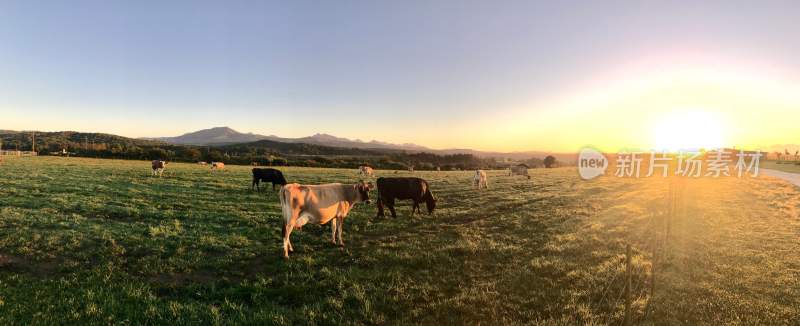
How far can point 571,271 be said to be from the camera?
8.92 m

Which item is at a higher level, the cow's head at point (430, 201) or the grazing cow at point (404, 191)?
the grazing cow at point (404, 191)

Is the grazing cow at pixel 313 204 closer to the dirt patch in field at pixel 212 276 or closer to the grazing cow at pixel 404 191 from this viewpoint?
the dirt patch in field at pixel 212 276

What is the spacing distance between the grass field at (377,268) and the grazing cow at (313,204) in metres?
0.81

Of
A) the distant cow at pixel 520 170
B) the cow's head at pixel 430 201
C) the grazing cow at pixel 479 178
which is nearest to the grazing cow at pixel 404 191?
the cow's head at pixel 430 201

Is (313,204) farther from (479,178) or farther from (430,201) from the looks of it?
(479,178)

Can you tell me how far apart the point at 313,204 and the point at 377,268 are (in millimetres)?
2987

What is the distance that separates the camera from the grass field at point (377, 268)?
6.48 meters

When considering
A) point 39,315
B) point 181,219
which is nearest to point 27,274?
point 39,315

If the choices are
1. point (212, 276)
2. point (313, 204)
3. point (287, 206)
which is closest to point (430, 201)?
point (313, 204)

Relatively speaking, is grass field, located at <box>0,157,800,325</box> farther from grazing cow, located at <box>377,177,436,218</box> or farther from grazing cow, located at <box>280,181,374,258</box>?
grazing cow, located at <box>377,177,436,218</box>

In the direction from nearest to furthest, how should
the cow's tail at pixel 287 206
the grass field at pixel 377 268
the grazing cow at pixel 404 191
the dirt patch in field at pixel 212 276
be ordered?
the grass field at pixel 377 268
the dirt patch in field at pixel 212 276
the cow's tail at pixel 287 206
the grazing cow at pixel 404 191

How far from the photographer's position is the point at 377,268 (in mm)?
8766

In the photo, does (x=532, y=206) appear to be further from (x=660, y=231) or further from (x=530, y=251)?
(x=530, y=251)

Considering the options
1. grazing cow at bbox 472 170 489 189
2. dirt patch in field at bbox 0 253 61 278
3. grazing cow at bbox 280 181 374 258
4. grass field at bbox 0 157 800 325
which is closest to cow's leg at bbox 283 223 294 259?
grazing cow at bbox 280 181 374 258
